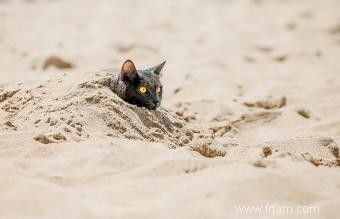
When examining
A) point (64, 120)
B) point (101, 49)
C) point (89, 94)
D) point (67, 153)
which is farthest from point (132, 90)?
point (101, 49)

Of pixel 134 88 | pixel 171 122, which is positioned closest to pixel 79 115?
pixel 134 88

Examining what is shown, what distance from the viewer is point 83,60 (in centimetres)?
599

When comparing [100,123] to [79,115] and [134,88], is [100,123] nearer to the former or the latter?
[79,115]

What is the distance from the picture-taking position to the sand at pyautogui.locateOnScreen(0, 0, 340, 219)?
6.65 ft

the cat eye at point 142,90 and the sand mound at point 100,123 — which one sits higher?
the cat eye at point 142,90

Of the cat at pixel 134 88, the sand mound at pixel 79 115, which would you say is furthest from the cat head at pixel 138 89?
the sand mound at pixel 79 115

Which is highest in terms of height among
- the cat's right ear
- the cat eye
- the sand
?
the cat's right ear

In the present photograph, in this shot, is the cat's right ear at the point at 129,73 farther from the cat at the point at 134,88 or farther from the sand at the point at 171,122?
the sand at the point at 171,122

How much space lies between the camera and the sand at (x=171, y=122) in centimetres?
203

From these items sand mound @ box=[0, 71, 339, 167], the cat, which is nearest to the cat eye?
the cat

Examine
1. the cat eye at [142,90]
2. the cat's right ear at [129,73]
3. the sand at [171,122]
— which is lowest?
the sand at [171,122]

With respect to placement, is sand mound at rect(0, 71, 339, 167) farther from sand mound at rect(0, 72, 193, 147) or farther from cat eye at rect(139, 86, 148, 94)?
cat eye at rect(139, 86, 148, 94)

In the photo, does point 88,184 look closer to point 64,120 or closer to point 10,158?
point 10,158

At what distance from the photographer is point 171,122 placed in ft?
10.9
